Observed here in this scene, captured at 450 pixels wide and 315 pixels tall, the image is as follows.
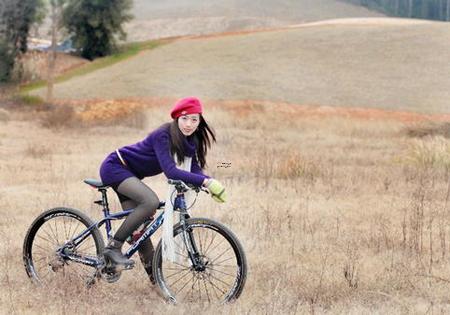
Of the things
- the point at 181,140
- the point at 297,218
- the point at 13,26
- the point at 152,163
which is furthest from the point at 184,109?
the point at 13,26

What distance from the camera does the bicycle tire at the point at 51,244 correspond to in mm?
6141

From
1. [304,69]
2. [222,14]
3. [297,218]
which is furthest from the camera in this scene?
[222,14]

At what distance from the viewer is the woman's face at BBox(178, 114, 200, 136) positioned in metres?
5.66

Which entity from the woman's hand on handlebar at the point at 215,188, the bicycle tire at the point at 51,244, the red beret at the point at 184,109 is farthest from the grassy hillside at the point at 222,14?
the woman's hand on handlebar at the point at 215,188

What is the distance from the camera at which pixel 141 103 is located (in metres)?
29.1

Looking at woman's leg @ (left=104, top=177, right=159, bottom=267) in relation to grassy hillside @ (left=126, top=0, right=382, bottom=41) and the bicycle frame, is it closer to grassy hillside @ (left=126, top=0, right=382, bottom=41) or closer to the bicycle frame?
the bicycle frame

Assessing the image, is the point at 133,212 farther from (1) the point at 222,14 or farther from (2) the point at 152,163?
(1) the point at 222,14

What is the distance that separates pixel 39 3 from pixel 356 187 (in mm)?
40245

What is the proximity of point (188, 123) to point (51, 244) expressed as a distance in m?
1.98

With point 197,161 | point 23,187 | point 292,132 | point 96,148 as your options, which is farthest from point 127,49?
point 197,161

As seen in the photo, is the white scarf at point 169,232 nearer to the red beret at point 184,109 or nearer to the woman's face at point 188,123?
the woman's face at point 188,123

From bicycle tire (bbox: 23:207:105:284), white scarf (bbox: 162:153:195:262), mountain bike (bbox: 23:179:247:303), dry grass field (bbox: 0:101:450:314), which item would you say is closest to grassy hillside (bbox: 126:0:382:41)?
dry grass field (bbox: 0:101:450:314)

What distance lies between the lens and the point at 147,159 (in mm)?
5859

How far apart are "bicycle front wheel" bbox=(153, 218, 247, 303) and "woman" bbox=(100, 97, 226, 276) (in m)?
0.28
